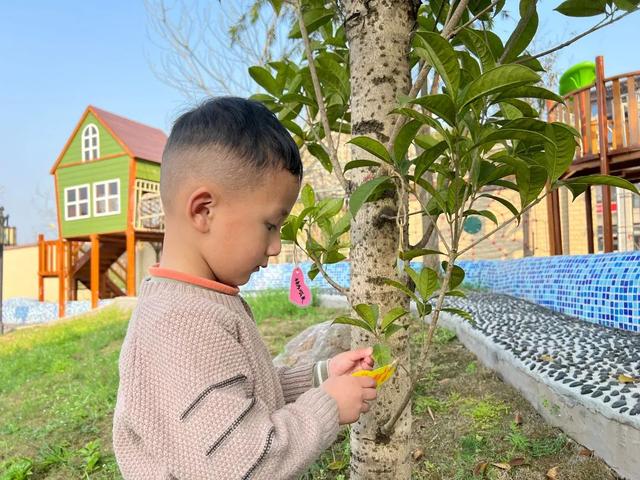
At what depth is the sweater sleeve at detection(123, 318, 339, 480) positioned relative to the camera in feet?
3.17

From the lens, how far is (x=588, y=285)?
4.34 meters

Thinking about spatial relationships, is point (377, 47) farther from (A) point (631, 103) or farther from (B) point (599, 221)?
(B) point (599, 221)

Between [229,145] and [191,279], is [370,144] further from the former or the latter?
[191,279]

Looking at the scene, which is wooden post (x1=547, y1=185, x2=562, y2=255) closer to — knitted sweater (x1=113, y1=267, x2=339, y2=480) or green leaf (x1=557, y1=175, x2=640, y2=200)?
green leaf (x1=557, y1=175, x2=640, y2=200)

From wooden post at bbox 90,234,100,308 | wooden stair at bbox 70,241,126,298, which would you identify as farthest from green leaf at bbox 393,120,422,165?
wooden stair at bbox 70,241,126,298

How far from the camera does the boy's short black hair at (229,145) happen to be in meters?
1.13

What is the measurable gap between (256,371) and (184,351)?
19cm

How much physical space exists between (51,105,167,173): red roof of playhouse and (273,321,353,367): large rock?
10085 mm

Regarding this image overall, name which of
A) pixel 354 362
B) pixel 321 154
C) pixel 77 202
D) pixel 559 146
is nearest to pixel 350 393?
pixel 354 362

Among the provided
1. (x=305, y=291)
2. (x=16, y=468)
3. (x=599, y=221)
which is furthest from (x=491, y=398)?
(x=599, y=221)

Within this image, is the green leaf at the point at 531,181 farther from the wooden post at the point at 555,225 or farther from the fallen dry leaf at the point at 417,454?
the wooden post at the point at 555,225

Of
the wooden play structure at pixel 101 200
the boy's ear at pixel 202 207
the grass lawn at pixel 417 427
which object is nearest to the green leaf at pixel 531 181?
the boy's ear at pixel 202 207

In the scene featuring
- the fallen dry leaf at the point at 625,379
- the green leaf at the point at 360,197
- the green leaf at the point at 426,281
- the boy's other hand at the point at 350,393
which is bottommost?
the fallen dry leaf at the point at 625,379

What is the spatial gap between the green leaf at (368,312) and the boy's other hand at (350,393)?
12 centimetres
